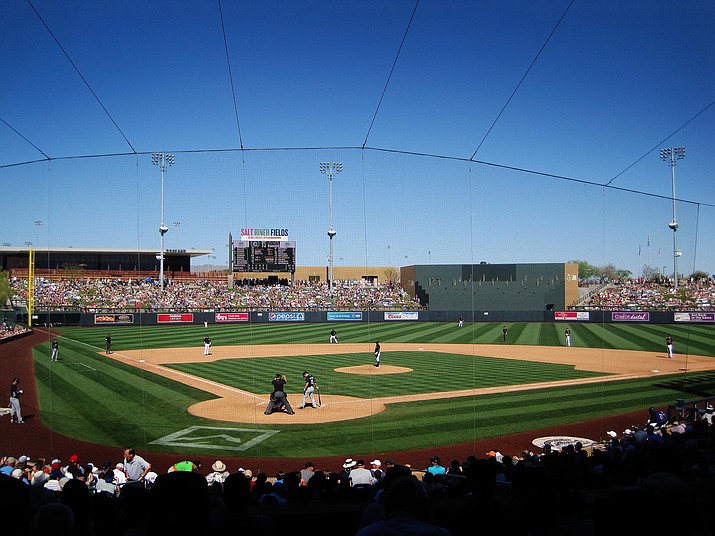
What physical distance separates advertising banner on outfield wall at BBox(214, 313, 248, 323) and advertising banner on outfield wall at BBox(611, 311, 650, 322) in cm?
3093

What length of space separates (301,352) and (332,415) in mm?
16862

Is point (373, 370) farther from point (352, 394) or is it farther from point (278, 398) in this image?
point (278, 398)

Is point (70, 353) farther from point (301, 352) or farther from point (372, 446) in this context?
point (372, 446)

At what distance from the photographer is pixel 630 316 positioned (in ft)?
151

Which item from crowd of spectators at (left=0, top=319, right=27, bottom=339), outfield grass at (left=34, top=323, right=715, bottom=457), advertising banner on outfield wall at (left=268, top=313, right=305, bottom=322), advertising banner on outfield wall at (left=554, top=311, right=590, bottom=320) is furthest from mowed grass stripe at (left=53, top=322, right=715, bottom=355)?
crowd of spectators at (left=0, top=319, right=27, bottom=339)

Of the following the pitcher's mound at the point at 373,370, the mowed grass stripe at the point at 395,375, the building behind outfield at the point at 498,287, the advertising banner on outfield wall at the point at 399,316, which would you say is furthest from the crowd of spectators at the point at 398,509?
the advertising banner on outfield wall at the point at 399,316

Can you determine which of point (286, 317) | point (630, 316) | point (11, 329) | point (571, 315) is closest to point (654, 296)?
point (630, 316)

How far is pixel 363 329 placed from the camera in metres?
47.5

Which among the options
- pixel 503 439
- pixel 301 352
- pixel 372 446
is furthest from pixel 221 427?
pixel 301 352

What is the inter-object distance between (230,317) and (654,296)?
107 ft

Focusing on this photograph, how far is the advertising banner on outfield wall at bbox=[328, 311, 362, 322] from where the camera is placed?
165 ft

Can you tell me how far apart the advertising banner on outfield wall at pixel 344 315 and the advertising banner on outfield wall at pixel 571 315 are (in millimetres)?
16850

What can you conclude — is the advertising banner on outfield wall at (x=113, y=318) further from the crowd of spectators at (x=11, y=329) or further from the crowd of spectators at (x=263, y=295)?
the crowd of spectators at (x=11, y=329)

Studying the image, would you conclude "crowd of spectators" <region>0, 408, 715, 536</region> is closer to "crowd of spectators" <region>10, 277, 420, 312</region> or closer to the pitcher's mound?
the pitcher's mound
